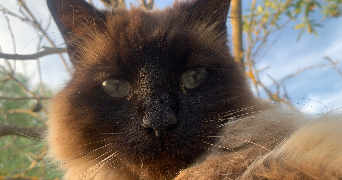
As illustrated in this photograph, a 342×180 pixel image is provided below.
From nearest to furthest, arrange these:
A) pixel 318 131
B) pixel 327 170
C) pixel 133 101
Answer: pixel 327 170 → pixel 318 131 → pixel 133 101

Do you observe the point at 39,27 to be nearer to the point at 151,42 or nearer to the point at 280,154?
the point at 151,42

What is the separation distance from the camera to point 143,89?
62 centimetres

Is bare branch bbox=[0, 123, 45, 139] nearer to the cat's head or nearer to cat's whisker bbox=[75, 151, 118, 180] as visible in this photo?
the cat's head

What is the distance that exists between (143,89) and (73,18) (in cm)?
46

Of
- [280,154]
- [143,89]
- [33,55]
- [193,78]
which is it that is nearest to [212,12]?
[193,78]

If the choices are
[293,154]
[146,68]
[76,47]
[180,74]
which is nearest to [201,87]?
[180,74]

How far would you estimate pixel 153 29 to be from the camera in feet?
2.44

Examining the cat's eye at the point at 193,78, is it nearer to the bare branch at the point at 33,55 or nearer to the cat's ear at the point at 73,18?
the cat's ear at the point at 73,18

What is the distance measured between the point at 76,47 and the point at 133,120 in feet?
1.46

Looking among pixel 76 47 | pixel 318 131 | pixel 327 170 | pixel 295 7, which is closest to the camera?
pixel 327 170

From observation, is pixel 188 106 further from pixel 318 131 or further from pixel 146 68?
pixel 318 131

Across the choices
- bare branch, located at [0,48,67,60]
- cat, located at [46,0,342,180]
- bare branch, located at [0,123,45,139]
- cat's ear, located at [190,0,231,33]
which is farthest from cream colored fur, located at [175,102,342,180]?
bare branch, located at [0,123,45,139]

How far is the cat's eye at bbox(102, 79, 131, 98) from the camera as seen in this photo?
0.69m

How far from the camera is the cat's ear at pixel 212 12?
2.77 feet
